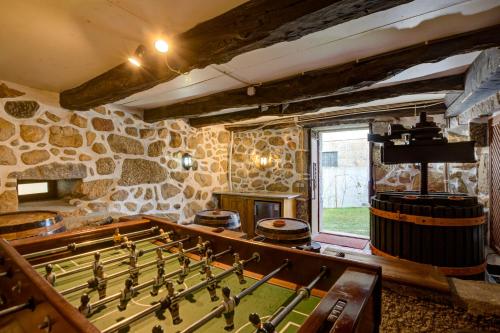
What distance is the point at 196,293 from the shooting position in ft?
3.55

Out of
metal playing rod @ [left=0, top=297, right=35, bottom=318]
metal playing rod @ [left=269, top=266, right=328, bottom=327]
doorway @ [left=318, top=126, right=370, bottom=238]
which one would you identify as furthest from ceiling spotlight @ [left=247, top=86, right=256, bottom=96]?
doorway @ [left=318, top=126, right=370, bottom=238]

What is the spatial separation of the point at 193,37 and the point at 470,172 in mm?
4412

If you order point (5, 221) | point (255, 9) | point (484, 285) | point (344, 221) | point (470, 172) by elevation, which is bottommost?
point (344, 221)

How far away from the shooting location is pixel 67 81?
8.94 ft

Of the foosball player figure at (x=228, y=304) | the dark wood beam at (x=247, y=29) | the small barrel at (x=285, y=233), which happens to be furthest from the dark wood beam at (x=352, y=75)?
the foosball player figure at (x=228, y=304)

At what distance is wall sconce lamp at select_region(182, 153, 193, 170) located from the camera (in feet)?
15.4

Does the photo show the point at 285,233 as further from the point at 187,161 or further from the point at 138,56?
the point at 187,161

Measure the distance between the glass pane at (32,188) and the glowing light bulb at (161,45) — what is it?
2833 mm

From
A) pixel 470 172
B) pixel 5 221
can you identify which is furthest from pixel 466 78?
pixel 5 221

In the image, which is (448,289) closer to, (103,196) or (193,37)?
(193,37)

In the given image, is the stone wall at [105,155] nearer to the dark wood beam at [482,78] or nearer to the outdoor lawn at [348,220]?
the outdoor lawn at [348,220]

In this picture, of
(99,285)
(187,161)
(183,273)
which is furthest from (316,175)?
(99,285)

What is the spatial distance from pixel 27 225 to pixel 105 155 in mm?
1929

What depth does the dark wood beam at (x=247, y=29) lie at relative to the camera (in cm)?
122
